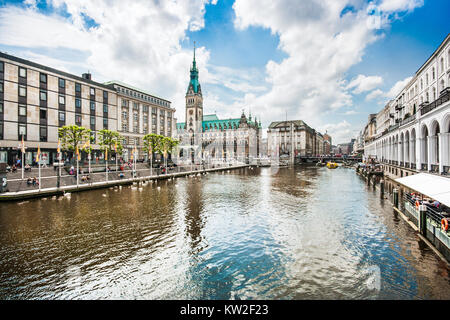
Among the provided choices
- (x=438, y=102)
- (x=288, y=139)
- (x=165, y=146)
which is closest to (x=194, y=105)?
(x=288, y=139)

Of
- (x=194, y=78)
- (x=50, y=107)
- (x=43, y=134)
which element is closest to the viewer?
(x=43, y=134)

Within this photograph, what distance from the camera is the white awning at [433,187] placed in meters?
14.1

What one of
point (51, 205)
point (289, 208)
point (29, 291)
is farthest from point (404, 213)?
point (51, 205)

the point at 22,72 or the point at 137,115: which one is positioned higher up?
the point at 22,72

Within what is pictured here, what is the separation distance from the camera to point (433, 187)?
Answer: 55.2ft

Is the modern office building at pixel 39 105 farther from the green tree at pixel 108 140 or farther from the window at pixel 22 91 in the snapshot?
the green tree at pixel 108 140

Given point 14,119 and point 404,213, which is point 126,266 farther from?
point 14,119

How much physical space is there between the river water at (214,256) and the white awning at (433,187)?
10.2ft

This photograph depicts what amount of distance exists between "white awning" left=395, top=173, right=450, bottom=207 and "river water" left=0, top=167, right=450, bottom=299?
3111 mm

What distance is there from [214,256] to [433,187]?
1737 cm

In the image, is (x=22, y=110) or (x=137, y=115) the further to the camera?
(x=137, y=115)

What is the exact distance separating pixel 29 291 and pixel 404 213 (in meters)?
28.3

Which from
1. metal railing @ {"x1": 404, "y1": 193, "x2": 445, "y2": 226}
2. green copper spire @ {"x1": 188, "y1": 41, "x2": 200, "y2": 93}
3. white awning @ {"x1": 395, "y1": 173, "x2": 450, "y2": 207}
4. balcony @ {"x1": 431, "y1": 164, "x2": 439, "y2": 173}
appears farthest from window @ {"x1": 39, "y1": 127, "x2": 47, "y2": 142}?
green copper spire @ {"x1": 188, "y1": 41, "x2": 200, "y2": 93}

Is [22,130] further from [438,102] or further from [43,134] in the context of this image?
[438,102]
